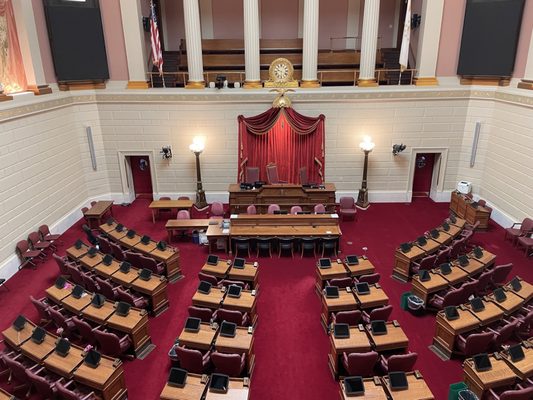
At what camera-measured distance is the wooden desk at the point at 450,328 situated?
855 centimetres

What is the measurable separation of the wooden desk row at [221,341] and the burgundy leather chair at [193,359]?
202mm

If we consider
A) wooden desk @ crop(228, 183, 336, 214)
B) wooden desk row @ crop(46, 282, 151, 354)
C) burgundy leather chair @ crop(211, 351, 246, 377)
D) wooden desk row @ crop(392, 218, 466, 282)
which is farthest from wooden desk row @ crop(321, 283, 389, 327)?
wooden desk @ crop(228, 183, 336, 214)

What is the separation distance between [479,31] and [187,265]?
14051 millimetres

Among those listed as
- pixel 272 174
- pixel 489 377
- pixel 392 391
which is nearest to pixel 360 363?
pixel 392 391

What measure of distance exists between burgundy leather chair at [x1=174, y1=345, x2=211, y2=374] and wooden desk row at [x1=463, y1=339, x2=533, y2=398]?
16.7 feet

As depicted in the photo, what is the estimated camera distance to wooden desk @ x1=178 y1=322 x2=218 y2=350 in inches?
323

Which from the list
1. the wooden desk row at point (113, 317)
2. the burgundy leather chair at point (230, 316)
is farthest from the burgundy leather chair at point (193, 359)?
the wooden desk row at point (113, 317)

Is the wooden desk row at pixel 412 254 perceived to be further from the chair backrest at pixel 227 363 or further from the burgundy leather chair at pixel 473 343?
the chair backrest at pixel 227 363

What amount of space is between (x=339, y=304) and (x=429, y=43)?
12.2m

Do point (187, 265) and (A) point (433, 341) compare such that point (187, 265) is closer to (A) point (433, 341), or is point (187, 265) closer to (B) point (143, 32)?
(A) point (433, 341)

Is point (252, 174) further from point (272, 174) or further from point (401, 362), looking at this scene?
point (401, 362)

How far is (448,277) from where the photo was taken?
34.2ft

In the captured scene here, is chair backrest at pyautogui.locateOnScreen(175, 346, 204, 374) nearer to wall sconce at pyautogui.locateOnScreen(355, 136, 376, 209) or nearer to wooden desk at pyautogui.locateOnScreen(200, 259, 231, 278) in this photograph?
wooden desk at pyautogui.locateOnScreen(200, 259, 231, 278)

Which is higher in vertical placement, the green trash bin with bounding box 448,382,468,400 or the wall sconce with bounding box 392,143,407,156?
the wall sconce with bounding box 392,143,407,156
